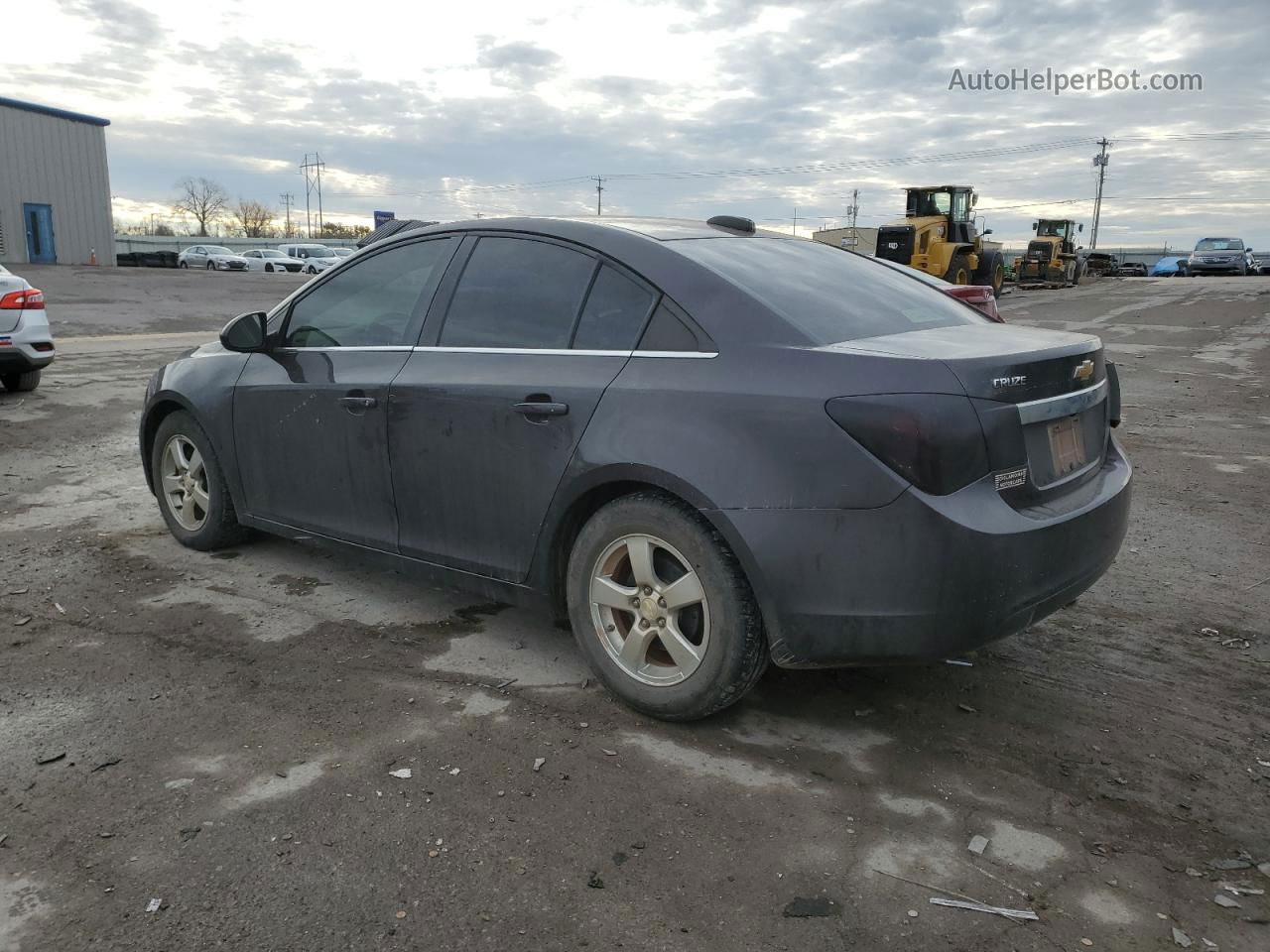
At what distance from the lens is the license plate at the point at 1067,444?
3.11 meters

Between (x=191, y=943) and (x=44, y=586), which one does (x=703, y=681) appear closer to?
(x=191, y=943)

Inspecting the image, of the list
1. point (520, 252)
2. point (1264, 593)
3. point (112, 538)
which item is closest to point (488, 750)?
point (520, 252)

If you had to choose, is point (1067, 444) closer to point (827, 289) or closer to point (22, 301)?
point (827, 289)

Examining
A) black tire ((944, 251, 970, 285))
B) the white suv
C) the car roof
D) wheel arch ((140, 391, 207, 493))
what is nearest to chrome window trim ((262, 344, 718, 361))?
the car roof

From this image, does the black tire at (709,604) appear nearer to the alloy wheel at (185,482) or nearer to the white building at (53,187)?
the alloy wheel at (185,482)

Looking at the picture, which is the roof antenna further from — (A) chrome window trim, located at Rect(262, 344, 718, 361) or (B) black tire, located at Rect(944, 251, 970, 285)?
(B) black tire, located at Rect(944, 251, 970, 285)

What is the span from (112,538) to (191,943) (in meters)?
3.59

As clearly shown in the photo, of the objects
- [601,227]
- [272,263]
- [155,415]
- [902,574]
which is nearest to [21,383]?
[155,415]

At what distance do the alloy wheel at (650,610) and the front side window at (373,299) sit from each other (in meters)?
1.36

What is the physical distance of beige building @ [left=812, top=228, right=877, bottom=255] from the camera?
3572 centimetres

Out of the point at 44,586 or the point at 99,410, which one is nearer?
the point at 44,586

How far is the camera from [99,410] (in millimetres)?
9305

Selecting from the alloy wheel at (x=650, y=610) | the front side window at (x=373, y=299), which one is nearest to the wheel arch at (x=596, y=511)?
the alloy wheel at (x=650, y=610)

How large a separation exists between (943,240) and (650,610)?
27951 mm
